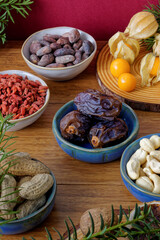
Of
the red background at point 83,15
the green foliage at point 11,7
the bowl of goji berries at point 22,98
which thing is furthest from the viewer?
the red background at point 83,15

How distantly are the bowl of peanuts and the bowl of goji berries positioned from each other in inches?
10.0

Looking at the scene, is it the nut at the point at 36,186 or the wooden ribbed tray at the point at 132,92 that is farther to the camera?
the wooden ribbed tray at the point at 132,92

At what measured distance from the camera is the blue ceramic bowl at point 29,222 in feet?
2.30

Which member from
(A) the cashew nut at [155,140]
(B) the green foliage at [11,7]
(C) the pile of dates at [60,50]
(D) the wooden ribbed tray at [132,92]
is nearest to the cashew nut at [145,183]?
(A) the cashew nut at [155,140]

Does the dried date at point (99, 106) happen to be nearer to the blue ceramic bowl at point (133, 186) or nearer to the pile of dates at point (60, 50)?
the blue ceramic bowl at point (133, 186)

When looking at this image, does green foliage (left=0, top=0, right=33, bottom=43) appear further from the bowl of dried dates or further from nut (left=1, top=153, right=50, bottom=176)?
nut (left=1, top=153, right=50, bottom=176)

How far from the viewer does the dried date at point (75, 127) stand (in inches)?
35.8

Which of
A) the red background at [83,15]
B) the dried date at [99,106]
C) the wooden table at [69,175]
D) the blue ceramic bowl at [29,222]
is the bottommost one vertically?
the wooden table at [69,175]

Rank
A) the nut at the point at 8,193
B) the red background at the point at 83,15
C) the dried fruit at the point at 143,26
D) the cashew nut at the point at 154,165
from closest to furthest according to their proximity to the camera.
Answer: the nut at the point at 8,193, the cashew nut at the point at 154,165, the dried fruit at the point at 143,26, the red background at the point at 83,15

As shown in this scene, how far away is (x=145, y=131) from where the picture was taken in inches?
40.6

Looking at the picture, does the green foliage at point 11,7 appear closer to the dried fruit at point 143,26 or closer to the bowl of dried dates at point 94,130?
the dried fruit at point 143,26

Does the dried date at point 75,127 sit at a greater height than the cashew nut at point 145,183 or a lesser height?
greater

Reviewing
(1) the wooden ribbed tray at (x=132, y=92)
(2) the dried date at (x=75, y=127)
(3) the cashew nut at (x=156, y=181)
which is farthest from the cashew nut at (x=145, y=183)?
(1) the wooden ribbed tray at (x=132, y=92)

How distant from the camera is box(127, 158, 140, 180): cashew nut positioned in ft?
2.62
